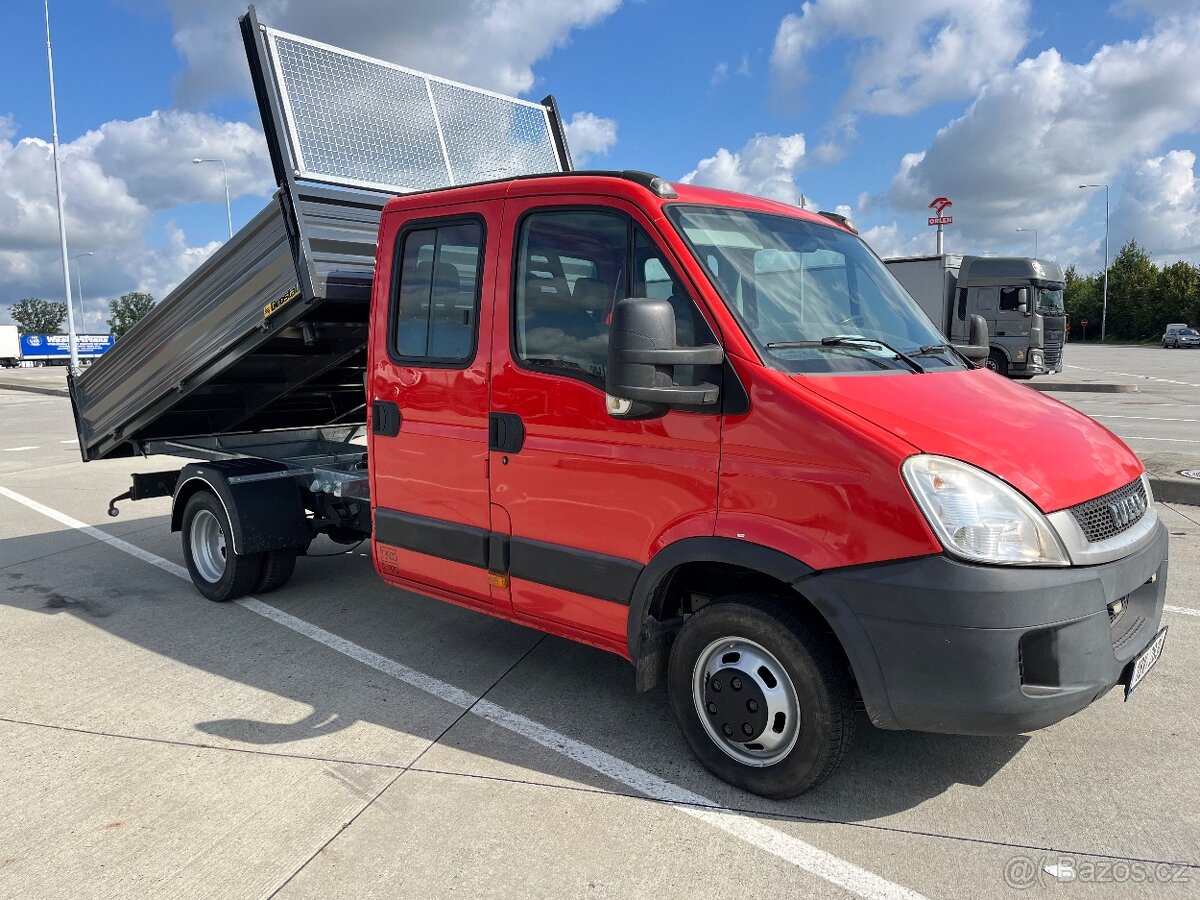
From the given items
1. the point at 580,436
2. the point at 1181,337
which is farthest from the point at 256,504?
the point at 1181,337

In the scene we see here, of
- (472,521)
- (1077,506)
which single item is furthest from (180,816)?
(1077,506)

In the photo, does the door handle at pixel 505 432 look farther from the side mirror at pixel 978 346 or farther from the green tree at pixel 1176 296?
the green tree at pixel 1176 296

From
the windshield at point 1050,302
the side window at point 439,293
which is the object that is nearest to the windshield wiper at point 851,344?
the side window at point 439,293

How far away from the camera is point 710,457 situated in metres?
3.26

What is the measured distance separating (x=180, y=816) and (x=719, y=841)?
1.98m

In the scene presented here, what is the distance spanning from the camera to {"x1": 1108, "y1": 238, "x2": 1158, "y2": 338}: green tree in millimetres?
65562

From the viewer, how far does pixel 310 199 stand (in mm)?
4867

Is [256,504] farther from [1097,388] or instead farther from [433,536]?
[1097,388]

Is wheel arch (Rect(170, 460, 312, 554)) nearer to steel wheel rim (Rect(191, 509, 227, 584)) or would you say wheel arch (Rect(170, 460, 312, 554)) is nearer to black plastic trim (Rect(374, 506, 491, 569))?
steel wheel rim (Rect(191, 509, 227, 584))

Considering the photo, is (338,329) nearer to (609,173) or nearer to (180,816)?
(609,173)

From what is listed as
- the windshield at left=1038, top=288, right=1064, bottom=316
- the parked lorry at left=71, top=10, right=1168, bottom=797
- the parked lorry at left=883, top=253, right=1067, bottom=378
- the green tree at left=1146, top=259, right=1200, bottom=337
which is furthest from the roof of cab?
the green tree at left=1146, top=259, right=1200, bottom=337

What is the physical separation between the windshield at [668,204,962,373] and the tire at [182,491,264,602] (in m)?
3.66

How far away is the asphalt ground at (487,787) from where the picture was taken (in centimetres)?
288

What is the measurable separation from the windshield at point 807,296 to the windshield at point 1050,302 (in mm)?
20033
